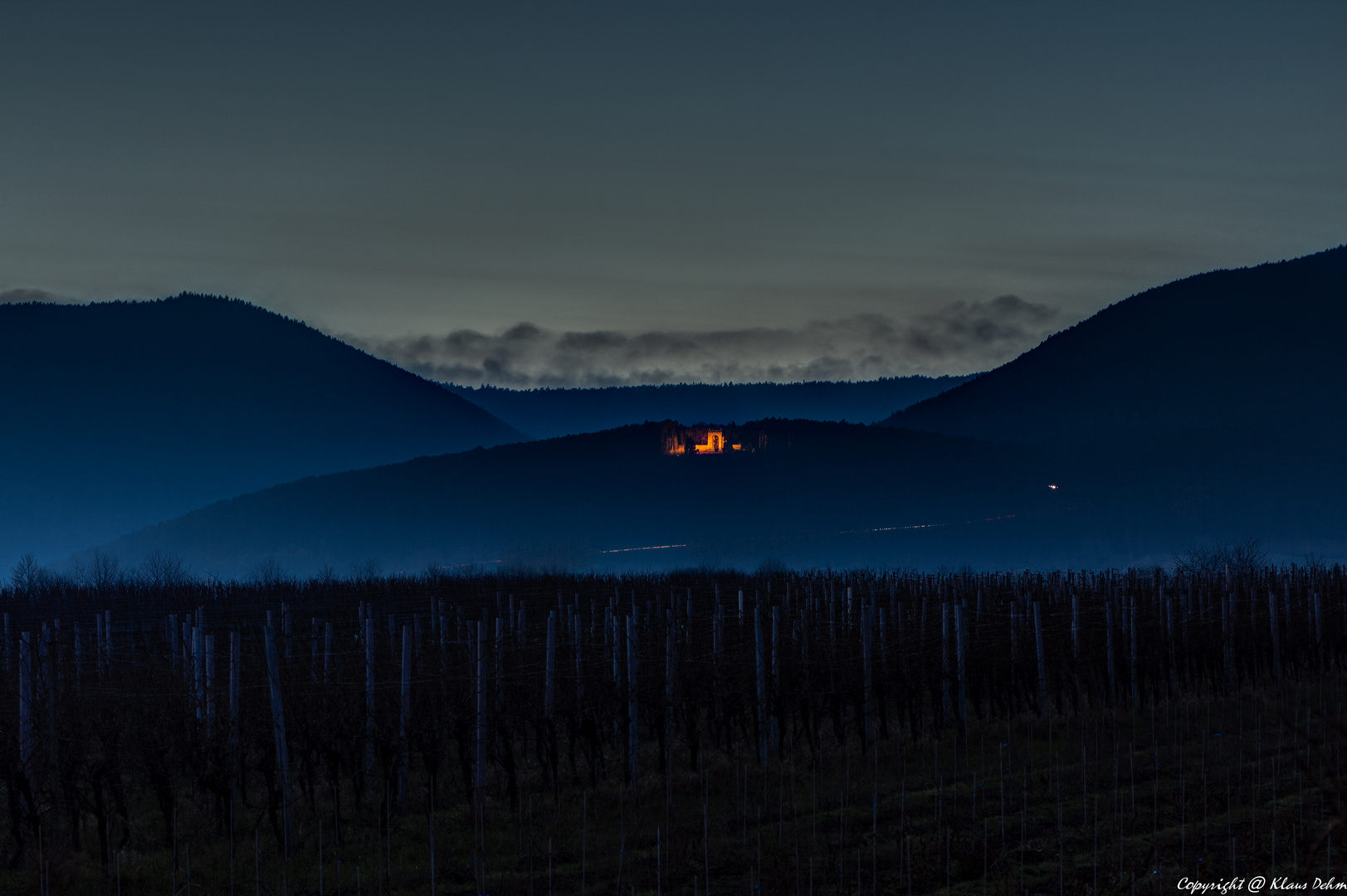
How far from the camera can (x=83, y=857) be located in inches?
456

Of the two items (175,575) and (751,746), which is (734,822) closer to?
(751,746)

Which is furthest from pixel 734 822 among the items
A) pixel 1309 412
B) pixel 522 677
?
pixel 1309 412

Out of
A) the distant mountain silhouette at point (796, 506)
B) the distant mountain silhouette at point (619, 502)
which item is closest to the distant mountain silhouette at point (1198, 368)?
the distant mountain silhouette at point (796, 506)

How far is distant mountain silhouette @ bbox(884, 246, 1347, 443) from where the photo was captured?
165750mm

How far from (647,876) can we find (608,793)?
3.87 metres

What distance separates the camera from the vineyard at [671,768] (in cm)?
1041

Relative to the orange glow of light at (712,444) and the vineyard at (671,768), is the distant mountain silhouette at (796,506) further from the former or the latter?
the vineyard at (671,768)

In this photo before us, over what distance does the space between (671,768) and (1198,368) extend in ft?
593

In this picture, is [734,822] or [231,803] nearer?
[231,803]

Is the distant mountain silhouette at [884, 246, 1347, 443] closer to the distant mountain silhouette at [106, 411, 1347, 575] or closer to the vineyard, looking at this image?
the distant mountain silhouette at [106, 411, 1347, 575]

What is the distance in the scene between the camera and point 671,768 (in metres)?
14.1

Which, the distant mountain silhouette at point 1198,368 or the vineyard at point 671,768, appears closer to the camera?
the vineyard at point 671,768

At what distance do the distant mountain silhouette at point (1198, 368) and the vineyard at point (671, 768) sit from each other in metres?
154

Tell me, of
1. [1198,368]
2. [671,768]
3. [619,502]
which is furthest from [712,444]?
[671,768]
